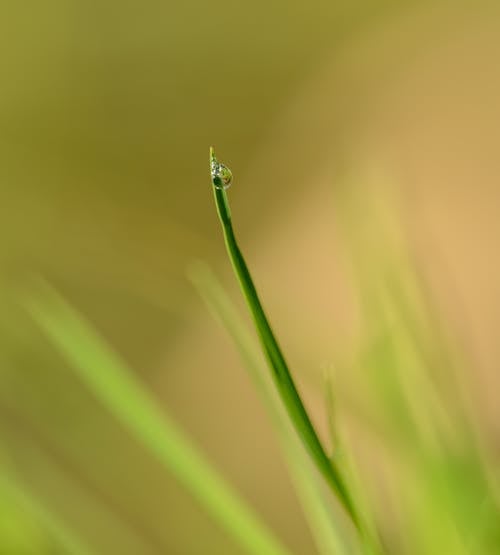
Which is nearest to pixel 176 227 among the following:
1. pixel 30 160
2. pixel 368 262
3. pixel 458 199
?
pixel 30 160

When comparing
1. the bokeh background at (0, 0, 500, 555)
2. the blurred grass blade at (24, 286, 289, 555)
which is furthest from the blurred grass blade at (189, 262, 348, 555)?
the bokeh background at (0, 0, 500, 555)

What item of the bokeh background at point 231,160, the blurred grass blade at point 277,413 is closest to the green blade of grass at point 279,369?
the blurred grass blade at point 277,413

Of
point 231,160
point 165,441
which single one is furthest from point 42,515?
point 231,160

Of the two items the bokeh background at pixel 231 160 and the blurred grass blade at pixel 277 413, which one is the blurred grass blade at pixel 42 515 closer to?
the blurred grass blade at pixel 277 413

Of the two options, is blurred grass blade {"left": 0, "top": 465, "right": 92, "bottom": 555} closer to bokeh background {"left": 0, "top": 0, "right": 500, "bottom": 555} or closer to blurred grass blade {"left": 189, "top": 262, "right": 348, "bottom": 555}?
blurred grass blade {"left": 189, "top": 262, "right": 348, "bottom": 555}

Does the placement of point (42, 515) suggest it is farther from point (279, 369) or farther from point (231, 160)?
point (231, 160)

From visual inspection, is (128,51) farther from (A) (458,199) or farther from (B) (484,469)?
(B) (484,469)

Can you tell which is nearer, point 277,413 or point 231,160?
point 277,413
